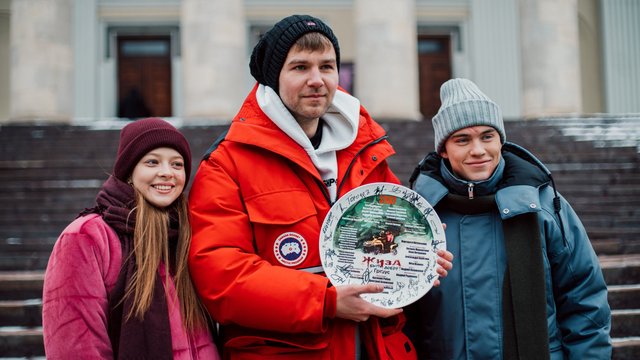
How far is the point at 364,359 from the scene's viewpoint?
7.86 ft

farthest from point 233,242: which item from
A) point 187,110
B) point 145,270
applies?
point 187,110

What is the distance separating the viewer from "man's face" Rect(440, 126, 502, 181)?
2.53 m

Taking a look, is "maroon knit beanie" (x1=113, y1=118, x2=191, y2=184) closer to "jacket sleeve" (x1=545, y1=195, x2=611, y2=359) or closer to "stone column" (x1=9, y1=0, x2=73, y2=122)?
"jacket sleeve" (x1=545, y1=195, x2=611, y2=359)

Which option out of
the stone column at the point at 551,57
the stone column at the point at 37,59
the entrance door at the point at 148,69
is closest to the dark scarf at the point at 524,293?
the stone column at the point at 551,57

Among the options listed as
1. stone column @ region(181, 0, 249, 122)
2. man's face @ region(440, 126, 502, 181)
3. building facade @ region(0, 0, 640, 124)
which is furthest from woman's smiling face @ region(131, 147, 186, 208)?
building facade @ region(0, 0, 640, 124)

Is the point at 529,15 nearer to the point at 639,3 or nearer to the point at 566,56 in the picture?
the point at 566,56

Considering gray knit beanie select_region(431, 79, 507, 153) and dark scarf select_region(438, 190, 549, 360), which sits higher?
gray knit beanie select_region(431, 79, 507, 153)

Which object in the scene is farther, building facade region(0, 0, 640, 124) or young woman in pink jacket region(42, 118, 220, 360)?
building facade region(0, 0, 640, 124)

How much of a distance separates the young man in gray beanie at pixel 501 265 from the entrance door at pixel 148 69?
1711cm

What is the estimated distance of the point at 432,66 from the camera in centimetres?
1939

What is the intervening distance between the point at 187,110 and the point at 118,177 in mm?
11421

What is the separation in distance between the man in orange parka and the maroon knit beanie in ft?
0.60

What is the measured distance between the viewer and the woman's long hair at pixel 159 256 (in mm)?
2234

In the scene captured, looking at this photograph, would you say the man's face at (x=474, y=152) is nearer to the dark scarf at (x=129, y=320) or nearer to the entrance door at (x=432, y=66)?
the dark scarf at (x=129, y=320)
